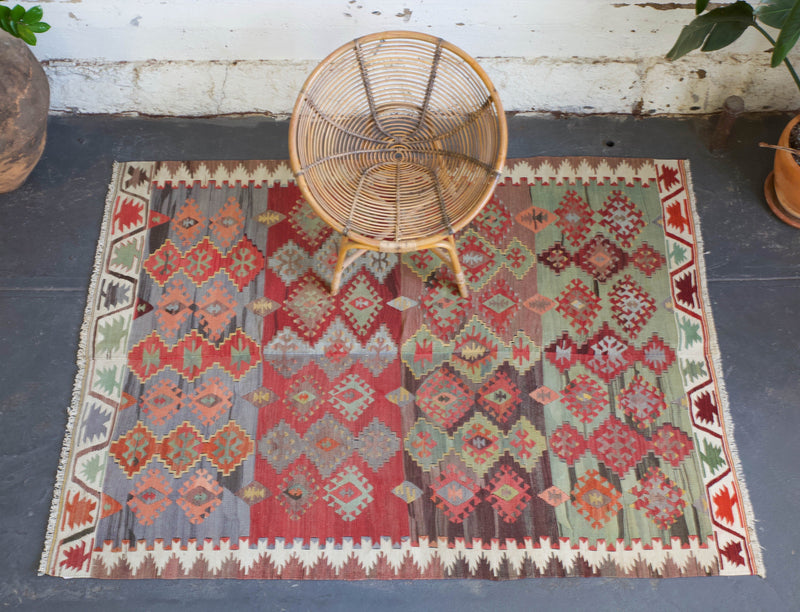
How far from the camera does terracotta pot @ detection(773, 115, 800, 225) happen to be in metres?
2.39

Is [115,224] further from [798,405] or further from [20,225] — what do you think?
[798,405]

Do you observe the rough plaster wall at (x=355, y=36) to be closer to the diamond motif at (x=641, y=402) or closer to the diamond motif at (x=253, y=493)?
the diamond motif at (x=641, y=402)

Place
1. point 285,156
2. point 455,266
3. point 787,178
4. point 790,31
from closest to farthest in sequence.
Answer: point 790,31 → point 455,266 → point 787,178 → point 285,156

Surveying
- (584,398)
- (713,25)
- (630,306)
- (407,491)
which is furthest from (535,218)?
(407,491)

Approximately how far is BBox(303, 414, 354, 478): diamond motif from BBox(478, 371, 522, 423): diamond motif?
0.54 meters

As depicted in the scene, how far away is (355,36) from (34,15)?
1193mm

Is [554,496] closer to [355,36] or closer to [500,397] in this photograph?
[500,397]

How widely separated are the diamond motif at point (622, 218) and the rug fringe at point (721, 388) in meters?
0.25

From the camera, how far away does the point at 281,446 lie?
2.31 m

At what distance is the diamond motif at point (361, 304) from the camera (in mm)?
2467

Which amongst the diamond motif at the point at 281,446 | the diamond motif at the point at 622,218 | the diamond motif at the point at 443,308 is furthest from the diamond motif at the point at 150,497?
the diamond motif at the point at 622,218

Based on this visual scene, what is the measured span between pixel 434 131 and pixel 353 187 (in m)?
0.38

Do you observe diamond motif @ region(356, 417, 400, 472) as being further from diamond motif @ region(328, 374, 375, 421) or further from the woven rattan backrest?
the woven rattan backrest

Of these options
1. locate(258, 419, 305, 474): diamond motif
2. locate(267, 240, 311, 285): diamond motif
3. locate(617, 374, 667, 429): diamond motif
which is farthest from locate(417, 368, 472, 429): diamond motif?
locate(267, 240, 311, 285): diamond motif
